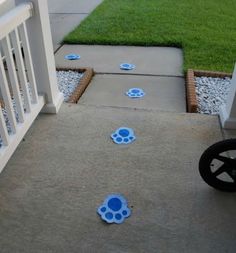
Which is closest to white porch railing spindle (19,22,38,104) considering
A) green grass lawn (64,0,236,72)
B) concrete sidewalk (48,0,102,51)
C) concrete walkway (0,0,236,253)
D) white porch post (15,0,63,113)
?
white porch post (15,0,63,113)

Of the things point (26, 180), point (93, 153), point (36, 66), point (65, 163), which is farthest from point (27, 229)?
point (36, 66)

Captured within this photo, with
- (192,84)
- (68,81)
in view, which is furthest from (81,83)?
(192,84)

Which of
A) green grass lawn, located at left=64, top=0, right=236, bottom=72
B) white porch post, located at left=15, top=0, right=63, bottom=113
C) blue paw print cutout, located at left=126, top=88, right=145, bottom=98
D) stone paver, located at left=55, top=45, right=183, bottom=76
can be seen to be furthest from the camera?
green grass lawn, located at left=64, top=0, right=236, bottom=72

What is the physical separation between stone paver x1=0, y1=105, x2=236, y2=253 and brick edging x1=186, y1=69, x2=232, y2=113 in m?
0.12

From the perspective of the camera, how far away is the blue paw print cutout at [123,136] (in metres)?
2.30

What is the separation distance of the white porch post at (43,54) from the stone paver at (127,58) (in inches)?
39.9

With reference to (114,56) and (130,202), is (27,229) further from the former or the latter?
(114,56)

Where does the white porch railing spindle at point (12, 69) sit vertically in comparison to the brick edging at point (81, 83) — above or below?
above

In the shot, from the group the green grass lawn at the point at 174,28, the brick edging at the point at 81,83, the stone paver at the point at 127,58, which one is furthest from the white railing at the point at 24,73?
the green grass lawn at the point at 174,28

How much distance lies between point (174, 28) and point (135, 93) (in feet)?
6.28

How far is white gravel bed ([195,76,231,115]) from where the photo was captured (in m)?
2.70

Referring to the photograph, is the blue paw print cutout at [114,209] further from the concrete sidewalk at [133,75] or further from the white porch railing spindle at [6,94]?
the concrete sidewalk at [133,75]

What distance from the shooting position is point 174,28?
441cm

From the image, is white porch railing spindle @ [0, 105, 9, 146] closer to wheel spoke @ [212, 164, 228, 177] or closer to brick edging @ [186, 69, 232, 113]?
wheel spoke @ [212, 164, 228, 177]
